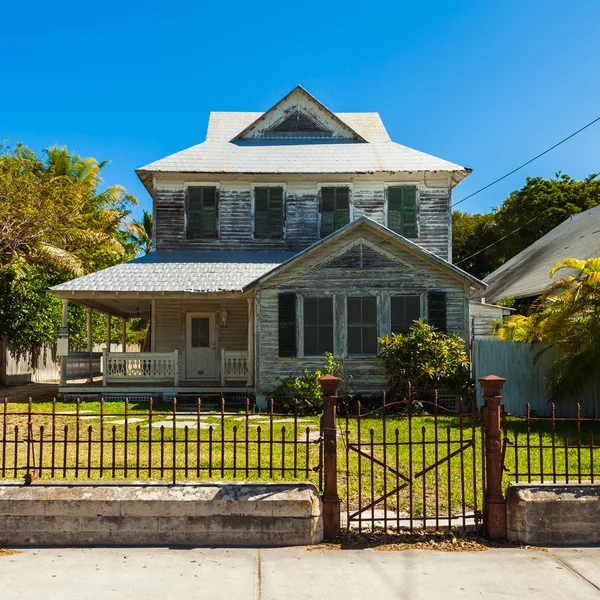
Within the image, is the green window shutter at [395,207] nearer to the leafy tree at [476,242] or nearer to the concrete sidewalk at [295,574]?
the concrete sidewalk at [295,574]

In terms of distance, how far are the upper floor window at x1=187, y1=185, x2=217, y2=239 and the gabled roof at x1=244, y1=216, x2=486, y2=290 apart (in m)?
4.63

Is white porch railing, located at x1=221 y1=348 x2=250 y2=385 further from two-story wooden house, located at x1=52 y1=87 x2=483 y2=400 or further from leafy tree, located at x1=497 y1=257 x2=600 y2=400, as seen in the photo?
leafy tree, located at x1=497 y1=257 x2=600 y2=400

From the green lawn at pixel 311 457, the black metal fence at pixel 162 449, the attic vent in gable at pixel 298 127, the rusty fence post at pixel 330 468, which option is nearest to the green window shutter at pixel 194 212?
the attic vent in gable at pixel 298 127

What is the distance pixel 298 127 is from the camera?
72.8 ft

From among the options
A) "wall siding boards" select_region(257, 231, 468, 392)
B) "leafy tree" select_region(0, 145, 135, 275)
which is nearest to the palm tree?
"leafy tree" select_region(0, 145, 135, 275)

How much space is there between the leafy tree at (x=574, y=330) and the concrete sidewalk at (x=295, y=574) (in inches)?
268

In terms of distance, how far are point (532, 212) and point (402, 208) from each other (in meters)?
22.7

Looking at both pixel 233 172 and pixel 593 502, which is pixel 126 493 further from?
pixel 233 172

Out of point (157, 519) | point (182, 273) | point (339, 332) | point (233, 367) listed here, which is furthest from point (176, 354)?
point (157, 519)

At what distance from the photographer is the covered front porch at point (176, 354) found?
17312 millimetres

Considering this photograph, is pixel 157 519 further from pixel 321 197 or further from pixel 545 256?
pixel 545 256

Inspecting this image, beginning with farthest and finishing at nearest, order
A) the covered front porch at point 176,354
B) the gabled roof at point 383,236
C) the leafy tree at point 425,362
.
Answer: the covered front porch at point 176,354 → the gabled roof at point 383,236 → the leafy tree at point 425,362

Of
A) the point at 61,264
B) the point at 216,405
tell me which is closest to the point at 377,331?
the point at 216,405

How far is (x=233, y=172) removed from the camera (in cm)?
1975
